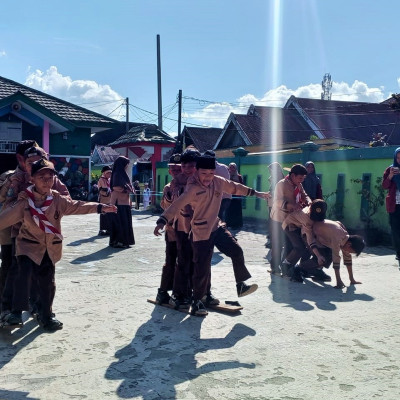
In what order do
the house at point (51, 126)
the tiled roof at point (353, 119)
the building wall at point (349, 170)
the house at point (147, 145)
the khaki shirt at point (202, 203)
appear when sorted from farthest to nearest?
the tiled roof at point (353, 119) → the house at point (147, 145) → the house at point (51, 126) → the building wall at point (349, 170) → the khaki shirt at point (202, 203)

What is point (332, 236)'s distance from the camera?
732 cm

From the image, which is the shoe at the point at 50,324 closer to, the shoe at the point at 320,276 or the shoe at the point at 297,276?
the shoe at the point at 297,276

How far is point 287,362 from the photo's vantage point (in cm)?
438

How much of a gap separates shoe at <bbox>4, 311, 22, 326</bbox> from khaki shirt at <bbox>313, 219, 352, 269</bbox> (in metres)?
3.94

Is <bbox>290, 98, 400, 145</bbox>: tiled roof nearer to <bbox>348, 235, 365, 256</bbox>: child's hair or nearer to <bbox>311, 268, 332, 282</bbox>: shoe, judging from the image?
<bbox>311, 268, 332, 282</bbox>: shoe

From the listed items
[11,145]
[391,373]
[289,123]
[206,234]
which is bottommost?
[391,373]

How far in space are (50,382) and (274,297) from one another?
3.29 meters

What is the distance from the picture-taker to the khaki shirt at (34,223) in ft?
16.5

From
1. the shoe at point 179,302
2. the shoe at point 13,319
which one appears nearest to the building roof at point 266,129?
the shoe at point 179,302

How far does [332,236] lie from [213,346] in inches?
122

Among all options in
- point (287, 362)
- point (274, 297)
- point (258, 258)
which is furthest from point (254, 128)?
point (287, 362)

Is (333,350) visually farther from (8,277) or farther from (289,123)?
(289,123)

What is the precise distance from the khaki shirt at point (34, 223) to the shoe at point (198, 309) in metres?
1.44

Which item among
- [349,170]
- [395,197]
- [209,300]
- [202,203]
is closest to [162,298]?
[209,300]
